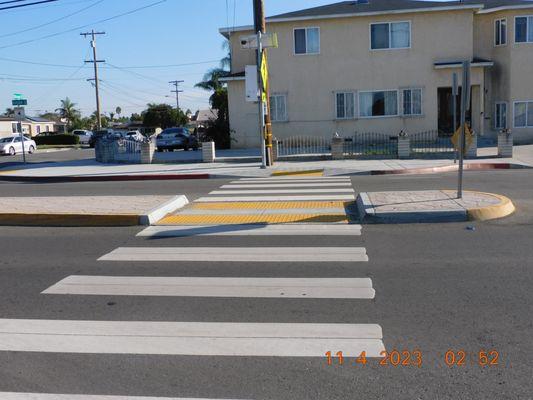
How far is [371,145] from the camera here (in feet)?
85.4

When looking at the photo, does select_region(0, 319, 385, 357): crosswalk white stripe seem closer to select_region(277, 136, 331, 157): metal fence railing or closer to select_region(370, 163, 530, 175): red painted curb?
select_region(370, 163, 530, 175): red painted curb

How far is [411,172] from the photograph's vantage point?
18609mm

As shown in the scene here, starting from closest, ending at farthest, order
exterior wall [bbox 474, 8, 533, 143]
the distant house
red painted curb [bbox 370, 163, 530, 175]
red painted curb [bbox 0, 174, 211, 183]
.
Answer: red painted curb [bbox 370, 163, 530, 175] → red painted curb [bbox 0, 174, 211, 183] → exterior wall [bbox 474, 8, 533, 143] → the distant house

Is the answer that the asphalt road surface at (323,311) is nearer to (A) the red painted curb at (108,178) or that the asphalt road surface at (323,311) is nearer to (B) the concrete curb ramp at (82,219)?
(B) the concrete curb ramp at (82,219)

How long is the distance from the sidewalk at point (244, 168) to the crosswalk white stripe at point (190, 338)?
1370cm

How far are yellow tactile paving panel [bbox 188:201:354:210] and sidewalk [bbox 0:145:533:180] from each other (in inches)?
262

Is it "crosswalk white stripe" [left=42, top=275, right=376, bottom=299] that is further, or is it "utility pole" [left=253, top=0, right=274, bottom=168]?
"utility pole" [left=253, top=0, right=274, bottom=168]

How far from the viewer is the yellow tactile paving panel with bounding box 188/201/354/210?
1141 centimetres

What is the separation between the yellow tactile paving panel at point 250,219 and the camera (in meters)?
9.88

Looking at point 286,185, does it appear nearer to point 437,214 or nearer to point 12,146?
point 437,214

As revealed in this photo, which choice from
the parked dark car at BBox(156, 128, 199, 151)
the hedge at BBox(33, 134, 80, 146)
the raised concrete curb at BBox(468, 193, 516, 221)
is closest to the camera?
the raised concrete curb at BBox(468, 193, 516, 221)

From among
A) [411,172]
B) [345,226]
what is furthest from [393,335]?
[411,172]

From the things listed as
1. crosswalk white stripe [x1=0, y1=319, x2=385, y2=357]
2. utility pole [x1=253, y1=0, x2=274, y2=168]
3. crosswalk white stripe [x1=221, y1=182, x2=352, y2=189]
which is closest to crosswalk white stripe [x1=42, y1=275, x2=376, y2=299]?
crosswalk white stripe [x1=0, y1=319, x2=385, y2=357]

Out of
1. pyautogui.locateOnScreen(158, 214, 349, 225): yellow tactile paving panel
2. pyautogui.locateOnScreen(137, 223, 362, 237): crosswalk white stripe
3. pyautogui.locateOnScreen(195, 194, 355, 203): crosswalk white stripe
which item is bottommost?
pyautogui.locateOnScreen(137, 223, 362, 237): crosswalk white stripe
